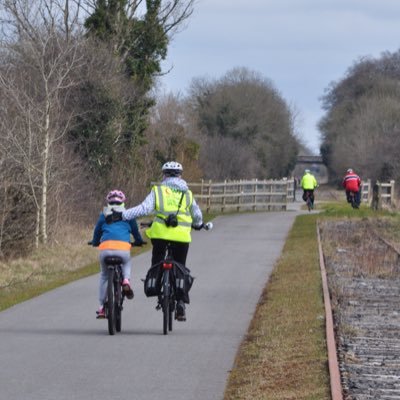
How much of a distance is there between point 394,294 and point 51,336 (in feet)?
23.9

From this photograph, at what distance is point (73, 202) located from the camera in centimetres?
3278

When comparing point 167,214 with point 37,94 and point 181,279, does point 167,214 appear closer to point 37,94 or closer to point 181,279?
point 181,279

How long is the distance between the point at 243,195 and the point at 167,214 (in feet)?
130

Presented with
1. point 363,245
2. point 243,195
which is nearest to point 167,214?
point 363,245

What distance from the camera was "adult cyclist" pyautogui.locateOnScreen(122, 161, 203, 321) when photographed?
514 inches

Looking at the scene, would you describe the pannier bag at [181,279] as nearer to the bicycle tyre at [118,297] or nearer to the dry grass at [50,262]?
the bicycle tyre at [118,297]

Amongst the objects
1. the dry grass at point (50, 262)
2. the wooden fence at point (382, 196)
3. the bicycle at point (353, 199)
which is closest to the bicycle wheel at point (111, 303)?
the dry grass at point (50, 262)

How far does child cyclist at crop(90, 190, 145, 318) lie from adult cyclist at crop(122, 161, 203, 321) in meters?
0.28

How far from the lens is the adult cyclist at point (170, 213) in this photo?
13055 millimetres

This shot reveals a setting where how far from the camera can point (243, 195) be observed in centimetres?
5266

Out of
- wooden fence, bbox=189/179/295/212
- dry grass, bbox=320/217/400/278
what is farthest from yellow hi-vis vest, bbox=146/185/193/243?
wooden fence, bbox=189/179/295/212

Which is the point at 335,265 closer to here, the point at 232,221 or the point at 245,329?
the point at 245,329

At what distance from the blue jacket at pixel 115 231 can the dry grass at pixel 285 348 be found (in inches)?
72.0

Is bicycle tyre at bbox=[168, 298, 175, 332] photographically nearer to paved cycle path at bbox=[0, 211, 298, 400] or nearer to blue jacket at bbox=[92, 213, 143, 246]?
paved cycle path at bbox=[0, 211, 298, 400]
